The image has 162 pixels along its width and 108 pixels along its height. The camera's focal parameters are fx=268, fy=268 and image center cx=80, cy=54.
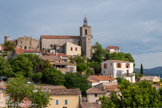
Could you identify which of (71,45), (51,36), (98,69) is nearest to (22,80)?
(98,69)

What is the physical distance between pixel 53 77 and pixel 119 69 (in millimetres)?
19620

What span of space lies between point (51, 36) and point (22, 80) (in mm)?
52140

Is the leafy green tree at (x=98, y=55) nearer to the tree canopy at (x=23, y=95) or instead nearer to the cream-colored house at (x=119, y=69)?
the cream-colored house at (x=119, y=69)

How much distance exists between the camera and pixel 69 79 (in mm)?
53562

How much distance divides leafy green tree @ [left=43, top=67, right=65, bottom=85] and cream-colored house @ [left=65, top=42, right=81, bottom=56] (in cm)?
2786

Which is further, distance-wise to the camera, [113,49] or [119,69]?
[113,49]

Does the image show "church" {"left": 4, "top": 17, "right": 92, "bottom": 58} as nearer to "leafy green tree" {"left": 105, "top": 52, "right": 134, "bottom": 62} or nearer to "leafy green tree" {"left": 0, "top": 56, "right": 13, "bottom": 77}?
"leafy green tree" {"left": 105, "top": 52, "right": 134, "bottom": 62}

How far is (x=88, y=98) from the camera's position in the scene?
45875mm

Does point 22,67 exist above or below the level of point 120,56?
below

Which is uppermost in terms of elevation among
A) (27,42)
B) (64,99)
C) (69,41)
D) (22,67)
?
(69,41)

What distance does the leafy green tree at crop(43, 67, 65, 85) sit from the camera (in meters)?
52.8

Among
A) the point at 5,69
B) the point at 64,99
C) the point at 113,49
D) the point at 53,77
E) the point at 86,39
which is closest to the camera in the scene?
the point at 64,99

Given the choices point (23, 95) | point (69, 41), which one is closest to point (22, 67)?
point (23, 95)

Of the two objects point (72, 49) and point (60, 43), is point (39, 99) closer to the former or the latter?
point (72, 49)
